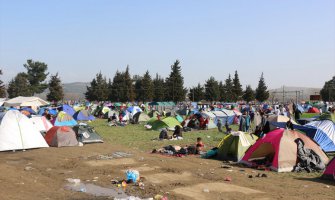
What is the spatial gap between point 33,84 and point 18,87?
7.24 metres

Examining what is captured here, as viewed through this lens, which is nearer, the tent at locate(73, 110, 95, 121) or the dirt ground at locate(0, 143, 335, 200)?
the dirt ground at locate(0, 143, 335, 200)

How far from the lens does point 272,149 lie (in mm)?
13102

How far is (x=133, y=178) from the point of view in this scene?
1029 centimetres

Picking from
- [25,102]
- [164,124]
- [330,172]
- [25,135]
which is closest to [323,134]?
[330,172]

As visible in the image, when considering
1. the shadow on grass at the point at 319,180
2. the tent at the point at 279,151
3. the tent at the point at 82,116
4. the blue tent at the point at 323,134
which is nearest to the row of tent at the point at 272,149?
the tent at the point at 279,151

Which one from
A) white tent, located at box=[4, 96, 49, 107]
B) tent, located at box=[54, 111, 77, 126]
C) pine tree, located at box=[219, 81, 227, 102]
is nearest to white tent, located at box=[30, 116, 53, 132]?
tent, located at box=[54, 111, 77, 126]

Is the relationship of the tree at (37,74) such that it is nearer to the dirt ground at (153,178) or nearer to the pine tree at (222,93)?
the pine tree at (222,93)

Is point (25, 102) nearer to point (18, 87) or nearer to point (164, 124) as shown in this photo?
point (164, 124)

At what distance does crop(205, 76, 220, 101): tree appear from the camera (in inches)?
2849

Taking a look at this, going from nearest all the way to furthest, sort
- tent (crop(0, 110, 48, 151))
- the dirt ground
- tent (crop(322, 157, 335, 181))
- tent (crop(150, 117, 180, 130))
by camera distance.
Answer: the dirt ground → tent (crop(322, 157, 335, 181)) → tent (crop(0, 110, 48, 151)) → tent (crop(150, 117, 180, 130))

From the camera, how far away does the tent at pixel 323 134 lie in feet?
53.0

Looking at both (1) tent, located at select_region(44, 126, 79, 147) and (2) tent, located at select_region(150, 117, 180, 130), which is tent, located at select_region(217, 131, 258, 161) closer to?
(1) tent, located at select_region(44, 126, 79, 147)

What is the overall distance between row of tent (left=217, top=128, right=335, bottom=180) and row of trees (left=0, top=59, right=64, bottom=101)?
58.1 meters

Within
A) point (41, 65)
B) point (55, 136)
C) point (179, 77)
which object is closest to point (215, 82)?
point (179, 77)
